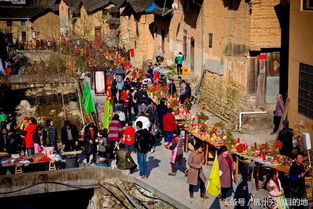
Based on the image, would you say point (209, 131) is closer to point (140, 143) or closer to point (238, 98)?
point (140, 143)

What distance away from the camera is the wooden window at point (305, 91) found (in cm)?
1825

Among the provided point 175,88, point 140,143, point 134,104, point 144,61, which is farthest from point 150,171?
point 144,61

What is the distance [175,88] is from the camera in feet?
91.7

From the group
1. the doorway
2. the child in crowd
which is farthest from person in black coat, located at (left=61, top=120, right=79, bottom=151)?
the doorway

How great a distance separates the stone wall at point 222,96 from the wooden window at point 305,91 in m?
3.96

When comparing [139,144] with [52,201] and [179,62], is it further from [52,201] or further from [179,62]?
[179,62]

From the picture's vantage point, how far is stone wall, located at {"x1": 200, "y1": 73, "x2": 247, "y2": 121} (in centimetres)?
2342

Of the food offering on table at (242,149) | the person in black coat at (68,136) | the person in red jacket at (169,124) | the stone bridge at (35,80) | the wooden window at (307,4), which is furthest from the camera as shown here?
the stone bridge at (35,80)

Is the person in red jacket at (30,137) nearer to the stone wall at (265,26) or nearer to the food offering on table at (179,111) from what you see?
the food offering on table at (179,111)

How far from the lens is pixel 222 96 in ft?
83.2

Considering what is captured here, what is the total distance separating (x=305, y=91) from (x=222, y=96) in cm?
697

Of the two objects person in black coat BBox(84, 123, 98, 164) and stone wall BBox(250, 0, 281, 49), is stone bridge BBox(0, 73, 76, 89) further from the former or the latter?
person in black coat BBox(84, 123, 98, 164)

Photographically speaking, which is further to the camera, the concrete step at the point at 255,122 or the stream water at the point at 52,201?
the concrete step at the point at 255,122

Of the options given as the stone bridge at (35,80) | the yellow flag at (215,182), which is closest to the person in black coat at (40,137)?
the yellow flag at (215,182)
